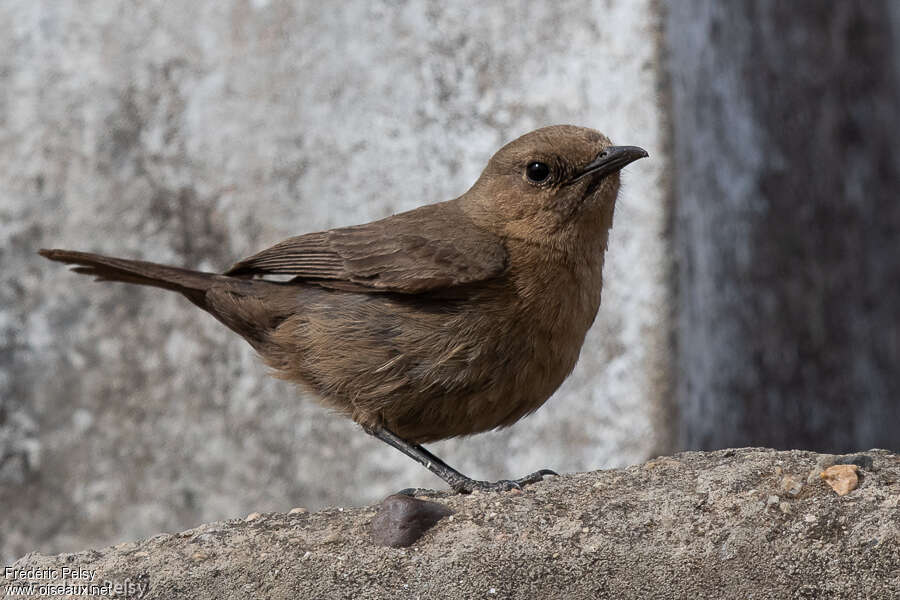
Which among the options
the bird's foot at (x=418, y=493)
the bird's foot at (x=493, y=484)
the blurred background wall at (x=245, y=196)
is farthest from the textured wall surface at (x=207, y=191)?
the bird's foot at (x=418, y=493)

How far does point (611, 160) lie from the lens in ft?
16.0

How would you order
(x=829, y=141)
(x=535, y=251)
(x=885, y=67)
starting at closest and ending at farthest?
(x=535, y=251), (x=829, y=141), (x=885, y=67)

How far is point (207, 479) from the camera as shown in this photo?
666 centimetres

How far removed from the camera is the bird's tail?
202 inches

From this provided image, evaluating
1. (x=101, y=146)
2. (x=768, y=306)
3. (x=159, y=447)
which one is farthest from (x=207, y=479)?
(x=768, y=306)

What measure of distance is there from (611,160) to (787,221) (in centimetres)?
325

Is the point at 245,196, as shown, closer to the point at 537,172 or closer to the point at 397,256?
the point at 397,256

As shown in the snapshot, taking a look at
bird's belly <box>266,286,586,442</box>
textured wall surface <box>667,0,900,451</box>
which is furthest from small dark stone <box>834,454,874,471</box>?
textured wall surface <box>667,0,900,451</box>

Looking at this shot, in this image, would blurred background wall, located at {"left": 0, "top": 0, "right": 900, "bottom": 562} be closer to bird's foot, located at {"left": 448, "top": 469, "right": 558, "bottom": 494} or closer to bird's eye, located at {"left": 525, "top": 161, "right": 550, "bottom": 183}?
bird's eye, located at {"left": 525, "top": 161, "right": 550, "bottom": 183}

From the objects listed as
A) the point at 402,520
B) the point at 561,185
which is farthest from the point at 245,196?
the point at 402,520

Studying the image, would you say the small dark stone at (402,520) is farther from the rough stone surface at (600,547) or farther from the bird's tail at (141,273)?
the bird's tail at (141,273)

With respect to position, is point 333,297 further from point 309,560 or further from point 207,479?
point 207,479

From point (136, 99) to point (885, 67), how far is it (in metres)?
5.48

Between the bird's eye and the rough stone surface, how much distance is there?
1449mm
